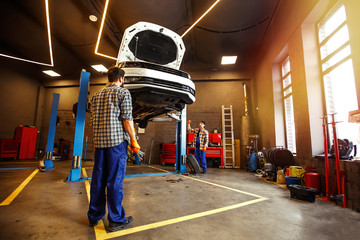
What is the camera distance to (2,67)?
26.6ft

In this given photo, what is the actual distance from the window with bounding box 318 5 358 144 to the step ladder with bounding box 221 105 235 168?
4029mm

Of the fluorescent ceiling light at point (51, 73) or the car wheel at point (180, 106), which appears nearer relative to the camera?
Answer: the car wheel at point (180, 106)

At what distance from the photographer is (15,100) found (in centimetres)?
871

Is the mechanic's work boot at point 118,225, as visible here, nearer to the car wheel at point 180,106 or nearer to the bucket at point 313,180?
the car wheel at point 180,106

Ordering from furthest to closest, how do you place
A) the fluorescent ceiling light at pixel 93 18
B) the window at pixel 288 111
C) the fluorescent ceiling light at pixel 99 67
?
the fluorescent ceiling light at pixel 99 67 < the window at pixel 288 111 < the fluorescent ceiling light at pixel 93 18

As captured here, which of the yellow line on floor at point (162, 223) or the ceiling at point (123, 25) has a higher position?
the ceiling at point (123, 25)

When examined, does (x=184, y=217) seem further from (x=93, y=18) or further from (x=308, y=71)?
(x=93, y=18)

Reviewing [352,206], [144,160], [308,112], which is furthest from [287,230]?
[144,160]

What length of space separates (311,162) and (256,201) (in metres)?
1.98

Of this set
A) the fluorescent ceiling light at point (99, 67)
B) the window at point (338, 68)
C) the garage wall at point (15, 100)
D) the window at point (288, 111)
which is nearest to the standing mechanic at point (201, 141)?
the window at point (288, 111)

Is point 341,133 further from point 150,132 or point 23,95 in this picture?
point 23,95

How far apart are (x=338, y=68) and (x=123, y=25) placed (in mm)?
5926

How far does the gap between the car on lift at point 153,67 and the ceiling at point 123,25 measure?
2088 mm

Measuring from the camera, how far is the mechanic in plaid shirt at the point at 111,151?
1534mm
